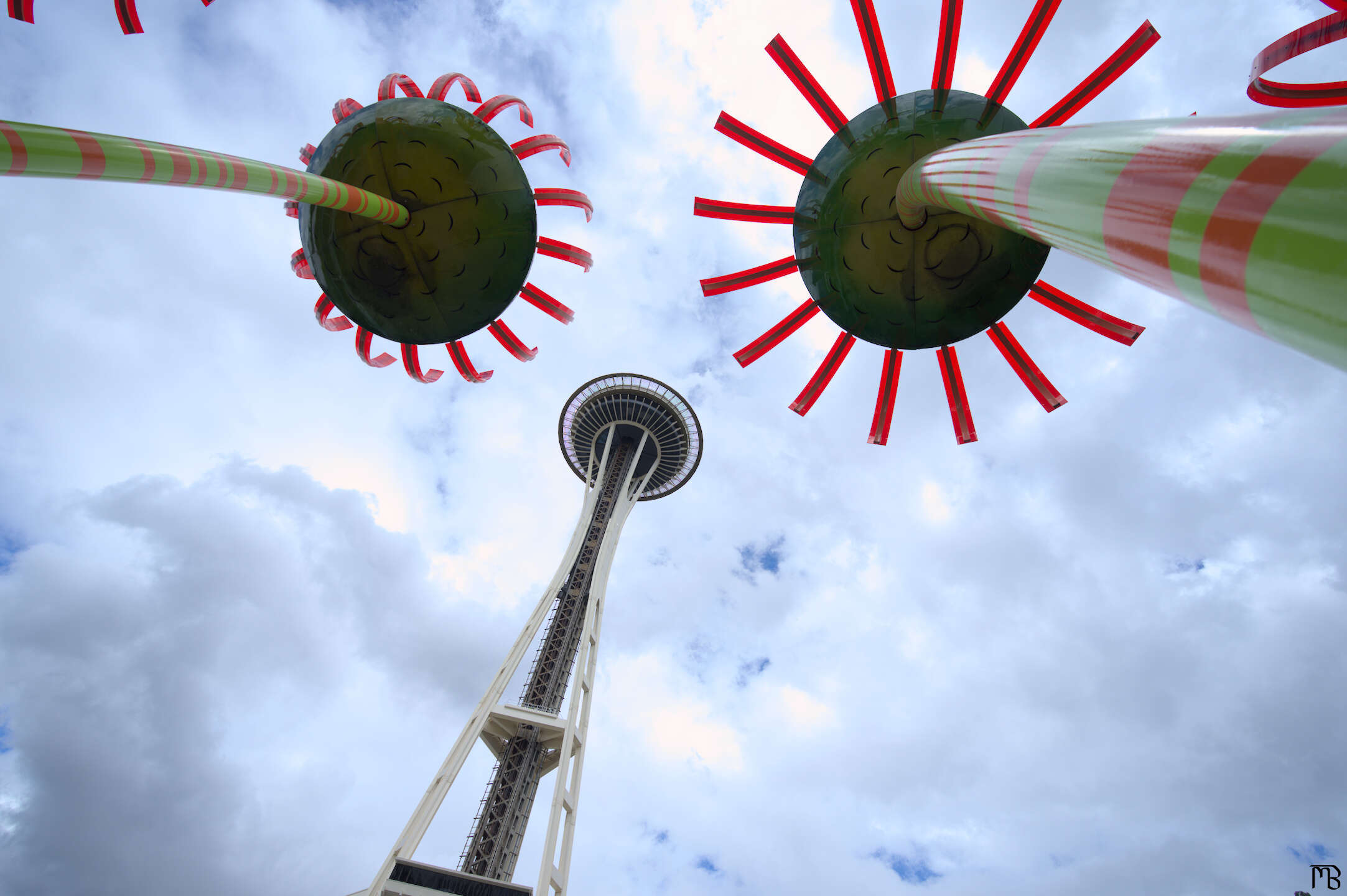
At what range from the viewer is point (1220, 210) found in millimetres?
1347

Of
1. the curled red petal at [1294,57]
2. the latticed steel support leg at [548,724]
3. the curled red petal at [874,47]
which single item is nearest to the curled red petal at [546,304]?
the curled red petal at [874,47]

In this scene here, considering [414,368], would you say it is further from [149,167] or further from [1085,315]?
[1085,315]

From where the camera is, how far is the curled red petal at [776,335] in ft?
26.2

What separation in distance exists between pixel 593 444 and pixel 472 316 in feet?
137

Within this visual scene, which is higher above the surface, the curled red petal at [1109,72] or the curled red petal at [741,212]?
the curled red petal at [1109,72]

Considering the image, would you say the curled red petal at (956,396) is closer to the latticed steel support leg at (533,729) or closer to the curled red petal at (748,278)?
the curled red petal at (748,278)

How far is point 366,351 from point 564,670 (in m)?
30.2

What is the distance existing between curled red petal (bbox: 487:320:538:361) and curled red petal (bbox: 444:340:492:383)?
0.49 m

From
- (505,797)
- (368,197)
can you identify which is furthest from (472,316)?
(505,797)

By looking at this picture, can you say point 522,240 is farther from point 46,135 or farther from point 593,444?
point 593,444

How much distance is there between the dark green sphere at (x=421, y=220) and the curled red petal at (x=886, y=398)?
428 centimetres

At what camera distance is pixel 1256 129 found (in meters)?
1.32

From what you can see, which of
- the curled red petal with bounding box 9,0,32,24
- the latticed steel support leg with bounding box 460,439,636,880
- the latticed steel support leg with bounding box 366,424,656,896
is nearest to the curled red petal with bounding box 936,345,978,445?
the curled red petal with bounding box 9,0,32,24

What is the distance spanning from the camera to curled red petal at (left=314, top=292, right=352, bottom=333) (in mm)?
8367
